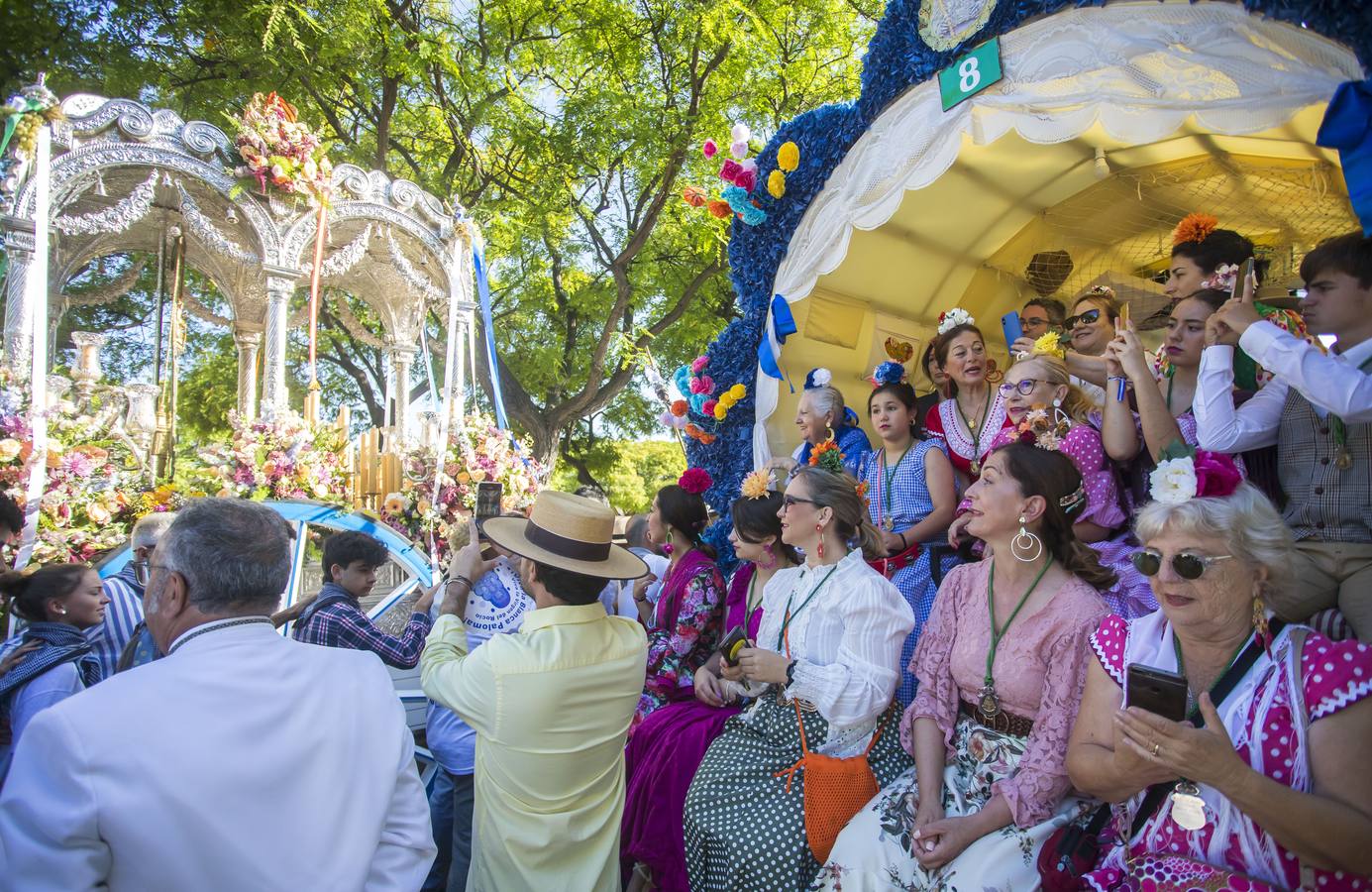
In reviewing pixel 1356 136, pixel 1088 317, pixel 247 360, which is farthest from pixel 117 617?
pixel 247 360

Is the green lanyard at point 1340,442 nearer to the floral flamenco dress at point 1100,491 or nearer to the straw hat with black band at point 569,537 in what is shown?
the floral flamenco dress at point 1100,491

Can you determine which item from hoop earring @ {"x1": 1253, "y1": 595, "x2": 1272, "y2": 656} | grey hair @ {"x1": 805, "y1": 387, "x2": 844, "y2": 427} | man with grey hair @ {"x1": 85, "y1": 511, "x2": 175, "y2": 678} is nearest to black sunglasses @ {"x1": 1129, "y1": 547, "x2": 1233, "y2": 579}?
hoop earring @ {"x1": 1253, "y1": 595, "x2": 1272, "y2": 656}

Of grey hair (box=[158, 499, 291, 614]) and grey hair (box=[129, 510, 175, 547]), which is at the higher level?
grey hair (box=[158, 499, 291, 614])

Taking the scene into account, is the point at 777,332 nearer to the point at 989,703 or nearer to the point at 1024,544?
the point at 1024,544

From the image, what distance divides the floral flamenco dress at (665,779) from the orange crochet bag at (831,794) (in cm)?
62

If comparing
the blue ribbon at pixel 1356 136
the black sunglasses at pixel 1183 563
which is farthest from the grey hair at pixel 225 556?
the blue ribbon at pixel 1356 136

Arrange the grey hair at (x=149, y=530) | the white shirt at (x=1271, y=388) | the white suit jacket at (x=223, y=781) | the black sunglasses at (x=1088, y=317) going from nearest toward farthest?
the white suit jacket at (x=223, y=781), the white shirt at (x=1271, y=388), the black sunglasses at (x=1088, y=317), the grey hair at (x=149, y=530)

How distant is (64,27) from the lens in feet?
33.9

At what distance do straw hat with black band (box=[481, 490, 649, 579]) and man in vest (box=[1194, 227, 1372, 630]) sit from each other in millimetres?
1932

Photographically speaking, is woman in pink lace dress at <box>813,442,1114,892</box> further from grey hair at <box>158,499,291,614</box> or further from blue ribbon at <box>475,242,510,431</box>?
blue ribbon at <box>475,242,510,431</box>

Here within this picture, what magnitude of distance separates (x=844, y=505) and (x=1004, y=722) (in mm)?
999

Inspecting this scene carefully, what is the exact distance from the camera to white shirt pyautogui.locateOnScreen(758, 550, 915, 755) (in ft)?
9.21

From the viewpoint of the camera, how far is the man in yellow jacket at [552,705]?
93.4 inches

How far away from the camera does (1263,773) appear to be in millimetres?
1817
